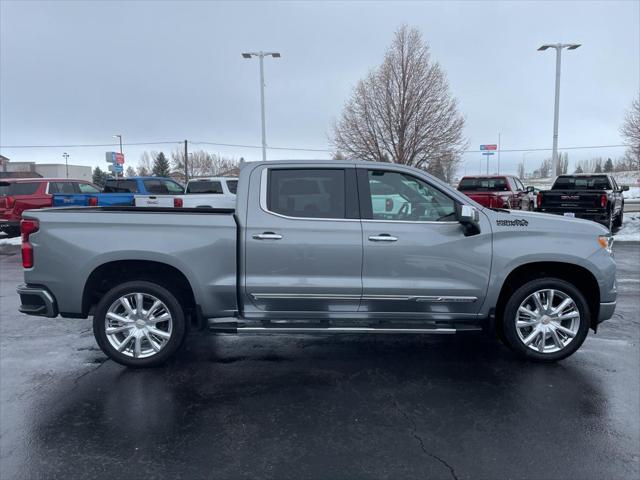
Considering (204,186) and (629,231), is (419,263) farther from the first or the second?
(629,231)

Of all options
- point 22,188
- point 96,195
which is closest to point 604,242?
point 96,195

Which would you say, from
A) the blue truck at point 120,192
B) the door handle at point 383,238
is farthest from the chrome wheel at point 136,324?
the blue truck at point 120,192

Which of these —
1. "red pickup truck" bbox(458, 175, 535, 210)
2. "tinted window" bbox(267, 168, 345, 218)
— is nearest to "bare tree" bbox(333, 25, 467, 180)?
"red pickup truck" bbox(458, 175, 535, 210)

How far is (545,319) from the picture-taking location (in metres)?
4.63

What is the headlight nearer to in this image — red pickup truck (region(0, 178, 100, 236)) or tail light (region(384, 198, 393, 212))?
tail light (region(384, 198, 393, 212))

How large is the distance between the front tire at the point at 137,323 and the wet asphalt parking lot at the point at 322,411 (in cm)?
16

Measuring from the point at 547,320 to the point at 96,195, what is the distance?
49.8 ft

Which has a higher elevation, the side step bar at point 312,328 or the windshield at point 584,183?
the windshield at point 584,183

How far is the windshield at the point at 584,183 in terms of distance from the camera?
655 inches

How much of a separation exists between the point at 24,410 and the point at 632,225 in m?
19.9

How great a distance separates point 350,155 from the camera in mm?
28625

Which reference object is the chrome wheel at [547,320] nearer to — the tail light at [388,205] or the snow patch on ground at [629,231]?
the tail light at [388,205]

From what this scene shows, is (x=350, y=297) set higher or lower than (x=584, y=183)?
lower

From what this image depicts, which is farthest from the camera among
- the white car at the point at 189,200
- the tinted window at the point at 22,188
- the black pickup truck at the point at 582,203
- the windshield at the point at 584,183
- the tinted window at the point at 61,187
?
the windshield at the point at 584,183
